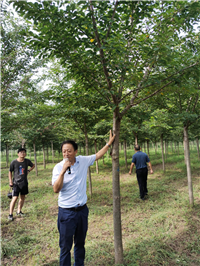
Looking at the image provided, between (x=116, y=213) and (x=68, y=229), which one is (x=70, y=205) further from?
(x=116, y=213)

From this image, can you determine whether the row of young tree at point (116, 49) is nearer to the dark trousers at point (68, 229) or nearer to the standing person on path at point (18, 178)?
the dark trousers at point (68, 229)

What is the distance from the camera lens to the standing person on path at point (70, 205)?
7.34 ft

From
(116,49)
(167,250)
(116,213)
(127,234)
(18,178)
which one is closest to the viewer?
(116,49)

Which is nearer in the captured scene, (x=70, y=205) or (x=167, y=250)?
(x=70, y=205)

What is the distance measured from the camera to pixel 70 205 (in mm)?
2281

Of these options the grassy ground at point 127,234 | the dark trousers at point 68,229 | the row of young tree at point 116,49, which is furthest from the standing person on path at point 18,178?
the dark trousers at point 68,229

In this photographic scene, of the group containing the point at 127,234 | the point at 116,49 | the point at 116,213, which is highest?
the point at 116,49

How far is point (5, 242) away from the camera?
3.78 meters

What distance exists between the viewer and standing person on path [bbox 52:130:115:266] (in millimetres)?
2238

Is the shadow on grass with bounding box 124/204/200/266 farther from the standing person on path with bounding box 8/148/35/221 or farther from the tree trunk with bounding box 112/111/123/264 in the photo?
the standing person on path with bounding box 8/148/35/221

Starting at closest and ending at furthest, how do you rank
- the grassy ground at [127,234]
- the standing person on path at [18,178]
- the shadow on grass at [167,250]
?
the shadow on grass at [167,250]
the grassy ground at [127,234]
the standing person on path at [18,178]

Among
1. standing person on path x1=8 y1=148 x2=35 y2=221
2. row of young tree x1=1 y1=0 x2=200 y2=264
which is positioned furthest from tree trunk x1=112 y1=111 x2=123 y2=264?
standing person on path x1=8 y1=148 x2=35 y2=221

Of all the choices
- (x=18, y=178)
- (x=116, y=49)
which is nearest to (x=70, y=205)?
(x=116, y=49)

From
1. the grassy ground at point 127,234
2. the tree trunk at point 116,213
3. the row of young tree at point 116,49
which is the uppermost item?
the row of young tree at point 116,49
